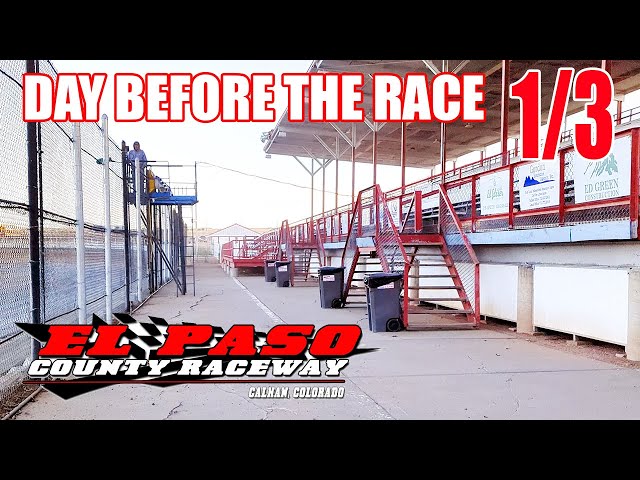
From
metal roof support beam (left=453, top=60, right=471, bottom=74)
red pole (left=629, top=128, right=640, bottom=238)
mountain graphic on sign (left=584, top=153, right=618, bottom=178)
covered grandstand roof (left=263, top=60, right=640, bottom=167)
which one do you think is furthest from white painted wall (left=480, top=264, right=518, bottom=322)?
metal roof support beam (left=453, top=60, right=471, bottom=74)

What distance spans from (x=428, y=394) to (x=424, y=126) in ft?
72.4

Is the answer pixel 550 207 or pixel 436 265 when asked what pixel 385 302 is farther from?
pixel 550 207

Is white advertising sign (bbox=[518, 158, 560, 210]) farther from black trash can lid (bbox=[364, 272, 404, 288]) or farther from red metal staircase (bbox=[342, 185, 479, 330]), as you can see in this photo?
black trash can lid (bbox=[364, 272, 404, 288])

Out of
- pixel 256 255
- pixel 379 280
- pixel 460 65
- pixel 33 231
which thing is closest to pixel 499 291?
pixel 379 280

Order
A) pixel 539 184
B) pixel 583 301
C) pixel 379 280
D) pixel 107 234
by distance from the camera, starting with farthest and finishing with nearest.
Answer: pixel 379 280, pixel 107 234, pixel 539 184, pixel 583 301

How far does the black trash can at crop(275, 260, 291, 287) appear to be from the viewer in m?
18.6

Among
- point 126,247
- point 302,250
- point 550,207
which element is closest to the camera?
point 550,207

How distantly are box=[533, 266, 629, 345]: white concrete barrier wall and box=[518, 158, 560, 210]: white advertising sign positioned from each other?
39.7 inches

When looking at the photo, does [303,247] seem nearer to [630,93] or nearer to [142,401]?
[630,93]

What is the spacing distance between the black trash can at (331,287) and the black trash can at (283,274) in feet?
22.4

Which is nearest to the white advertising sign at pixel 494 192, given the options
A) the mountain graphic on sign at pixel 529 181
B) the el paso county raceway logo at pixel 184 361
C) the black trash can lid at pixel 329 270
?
the mountain graphic on sign at pixel 529 181

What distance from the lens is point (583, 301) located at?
24.1 ft

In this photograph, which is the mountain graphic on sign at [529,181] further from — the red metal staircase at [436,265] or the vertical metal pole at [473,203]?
the red metal staircase at [436,265]

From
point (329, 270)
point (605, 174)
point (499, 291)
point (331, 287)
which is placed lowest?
point (331, 287)
